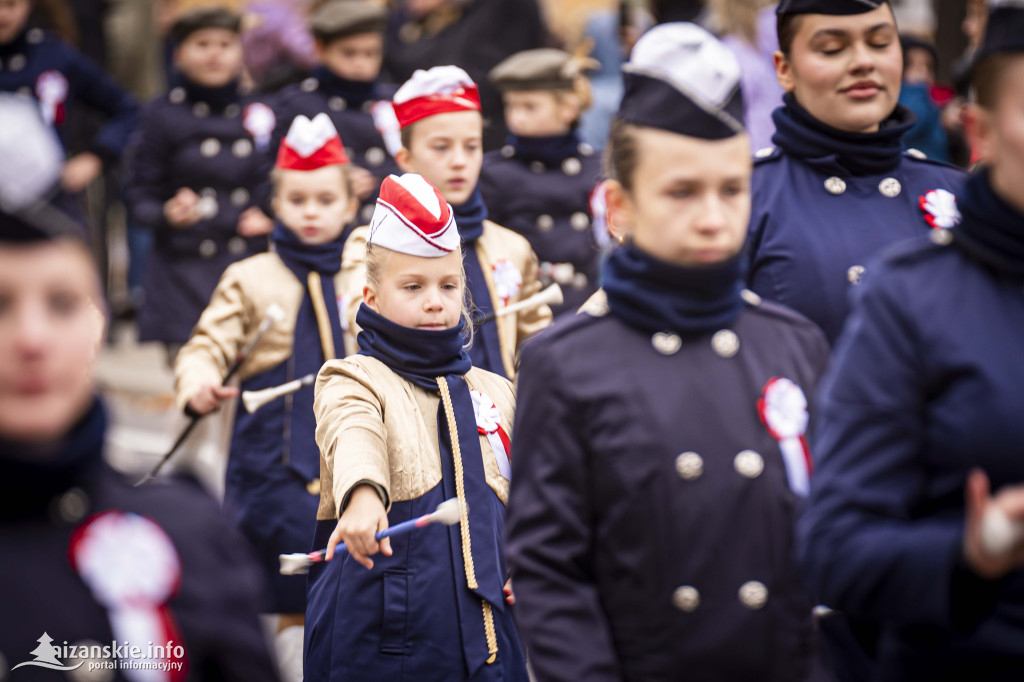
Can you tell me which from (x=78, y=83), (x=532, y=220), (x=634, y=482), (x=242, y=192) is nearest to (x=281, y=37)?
(x=78, y=83)

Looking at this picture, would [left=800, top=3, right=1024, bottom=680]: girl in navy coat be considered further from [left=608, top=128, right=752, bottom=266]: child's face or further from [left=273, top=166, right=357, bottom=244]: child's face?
[left=273, top=166, right=357, bottom=244]: child's face

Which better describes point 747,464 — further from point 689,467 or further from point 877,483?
point 877,483

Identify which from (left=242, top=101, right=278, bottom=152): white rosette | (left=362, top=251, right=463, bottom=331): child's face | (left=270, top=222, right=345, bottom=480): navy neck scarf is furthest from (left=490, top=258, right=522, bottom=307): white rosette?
(left=242, top=101, right=278, bottom=152): white rosette

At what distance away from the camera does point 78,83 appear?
9.76m

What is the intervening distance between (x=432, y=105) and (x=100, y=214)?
876 centimetres

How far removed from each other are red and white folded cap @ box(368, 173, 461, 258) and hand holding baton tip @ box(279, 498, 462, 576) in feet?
2.46

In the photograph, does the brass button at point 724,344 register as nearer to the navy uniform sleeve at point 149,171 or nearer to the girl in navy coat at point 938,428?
the girl in navy coat at point 938,428

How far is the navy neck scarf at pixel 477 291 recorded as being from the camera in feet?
17.5

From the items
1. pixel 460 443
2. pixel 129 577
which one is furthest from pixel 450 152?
pixel 129 577

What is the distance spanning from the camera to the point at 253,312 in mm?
5848

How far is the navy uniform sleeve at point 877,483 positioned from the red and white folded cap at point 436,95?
3219 mm

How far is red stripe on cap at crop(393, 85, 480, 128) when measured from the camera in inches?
222

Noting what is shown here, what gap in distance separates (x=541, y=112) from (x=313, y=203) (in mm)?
1938

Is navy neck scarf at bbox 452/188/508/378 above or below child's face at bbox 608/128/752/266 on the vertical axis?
below
